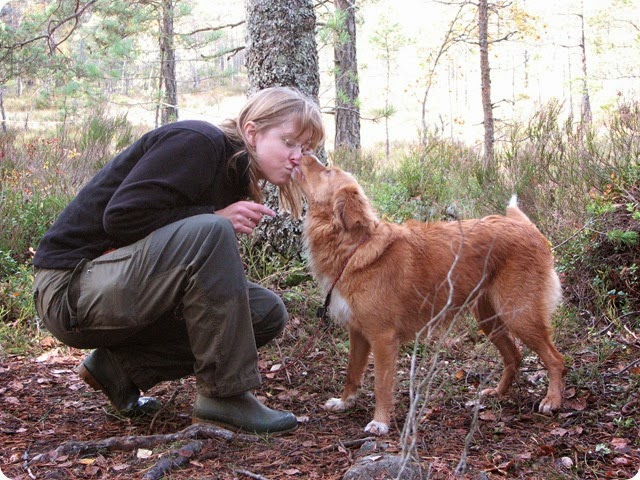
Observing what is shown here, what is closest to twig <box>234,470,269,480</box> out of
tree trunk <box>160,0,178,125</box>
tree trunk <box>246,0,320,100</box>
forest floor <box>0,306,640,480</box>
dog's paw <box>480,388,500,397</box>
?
forest floor <box>0,306,640,480</box>

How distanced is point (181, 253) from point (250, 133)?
84cm

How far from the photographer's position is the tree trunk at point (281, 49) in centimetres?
477

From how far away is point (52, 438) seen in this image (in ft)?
10.0

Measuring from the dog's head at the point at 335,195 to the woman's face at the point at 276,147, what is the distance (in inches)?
6.0

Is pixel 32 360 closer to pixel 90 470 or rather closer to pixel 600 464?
pixel 90 470

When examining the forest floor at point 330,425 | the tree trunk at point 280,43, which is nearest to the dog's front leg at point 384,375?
the forest floor at point 330,425

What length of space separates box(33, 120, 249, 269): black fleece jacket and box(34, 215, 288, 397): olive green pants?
0.10m

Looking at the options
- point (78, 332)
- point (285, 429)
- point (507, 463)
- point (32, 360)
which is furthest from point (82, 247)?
point (507, 463)

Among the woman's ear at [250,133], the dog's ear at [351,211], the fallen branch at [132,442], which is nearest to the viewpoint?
the fallen branch at [132,442]

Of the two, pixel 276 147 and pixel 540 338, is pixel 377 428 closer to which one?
pixel 540 338

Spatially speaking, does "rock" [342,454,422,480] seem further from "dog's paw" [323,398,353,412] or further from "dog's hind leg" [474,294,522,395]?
"dog's hind leg" [474,294,522,395]

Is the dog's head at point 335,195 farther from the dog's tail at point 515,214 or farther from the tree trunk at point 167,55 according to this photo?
the tree trunk at point 167,55

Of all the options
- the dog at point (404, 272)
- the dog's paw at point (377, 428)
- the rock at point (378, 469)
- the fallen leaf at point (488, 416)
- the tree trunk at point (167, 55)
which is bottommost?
the fallen leaf at point (488, 416)

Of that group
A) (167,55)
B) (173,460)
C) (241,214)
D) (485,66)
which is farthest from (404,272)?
(167,55)
